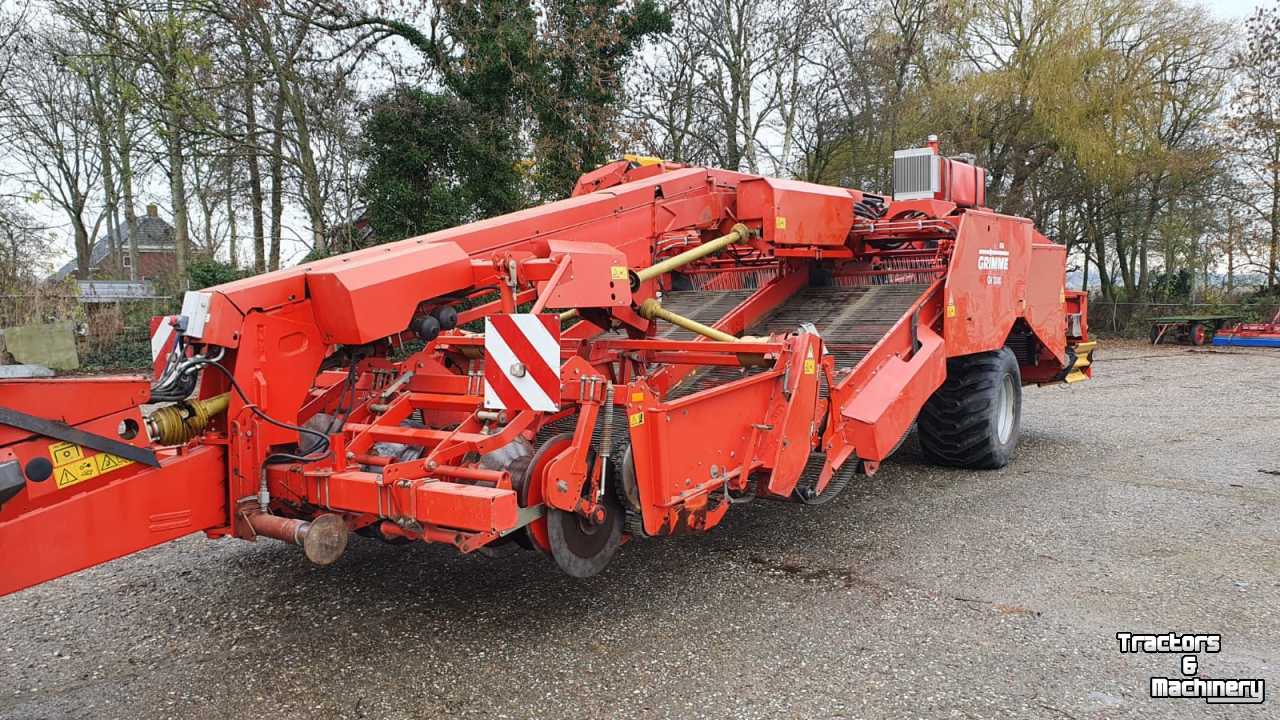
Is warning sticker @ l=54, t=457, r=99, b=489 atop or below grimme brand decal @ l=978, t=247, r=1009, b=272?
below

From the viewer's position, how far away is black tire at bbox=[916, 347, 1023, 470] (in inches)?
270

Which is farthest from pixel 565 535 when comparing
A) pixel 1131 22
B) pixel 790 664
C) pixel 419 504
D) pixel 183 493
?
pixel 1131 22

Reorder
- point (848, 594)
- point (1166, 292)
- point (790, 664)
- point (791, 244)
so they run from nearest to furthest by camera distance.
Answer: point (790, 664) → point (848, 594) → point (791, 244) → point (1166, 292)

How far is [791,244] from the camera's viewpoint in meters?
5.65

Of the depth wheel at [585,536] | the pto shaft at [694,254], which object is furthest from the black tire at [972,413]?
the depth wheel at [585,536]

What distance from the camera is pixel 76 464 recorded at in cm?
306

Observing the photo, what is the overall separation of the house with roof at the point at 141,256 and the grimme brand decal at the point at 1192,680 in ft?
57.5

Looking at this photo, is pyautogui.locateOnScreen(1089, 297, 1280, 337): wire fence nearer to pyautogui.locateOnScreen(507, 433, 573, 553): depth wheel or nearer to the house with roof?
the house with roof

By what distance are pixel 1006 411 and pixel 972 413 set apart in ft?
2.17

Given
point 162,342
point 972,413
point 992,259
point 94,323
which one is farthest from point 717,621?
point 94,323

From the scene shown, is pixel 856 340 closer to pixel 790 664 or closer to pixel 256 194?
pixel 790 664

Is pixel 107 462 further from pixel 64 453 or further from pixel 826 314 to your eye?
pixel 826 314

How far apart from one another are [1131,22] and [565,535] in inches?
967

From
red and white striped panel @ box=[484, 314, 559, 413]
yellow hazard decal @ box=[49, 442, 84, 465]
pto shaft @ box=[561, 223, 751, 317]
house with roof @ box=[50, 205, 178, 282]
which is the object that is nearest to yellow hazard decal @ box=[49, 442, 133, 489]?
yellow hazard decal @ box=[49, 442, 84, 465]
